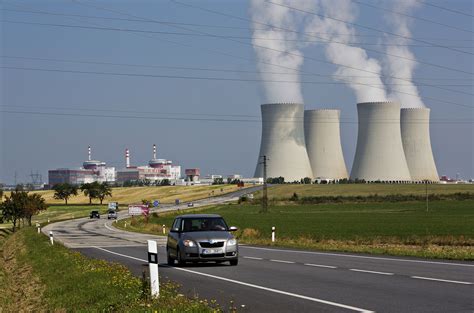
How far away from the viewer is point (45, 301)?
49.2 feet

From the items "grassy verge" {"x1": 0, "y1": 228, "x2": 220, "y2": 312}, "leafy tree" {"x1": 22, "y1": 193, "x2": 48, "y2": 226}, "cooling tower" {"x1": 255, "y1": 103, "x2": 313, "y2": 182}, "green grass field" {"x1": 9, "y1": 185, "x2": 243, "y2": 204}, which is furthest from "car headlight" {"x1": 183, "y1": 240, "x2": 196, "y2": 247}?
"green grass field" {"x1": 9, "y1": 185, "x2": 243, "y2": 204}

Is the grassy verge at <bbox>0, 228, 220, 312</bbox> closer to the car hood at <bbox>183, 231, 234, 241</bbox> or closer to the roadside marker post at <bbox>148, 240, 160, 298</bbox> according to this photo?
the roadside marker post at <bbox>148, 240, 160, 298</bbox>

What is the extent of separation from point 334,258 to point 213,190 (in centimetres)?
14443

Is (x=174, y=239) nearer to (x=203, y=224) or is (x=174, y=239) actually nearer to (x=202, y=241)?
(x=203, y=224)

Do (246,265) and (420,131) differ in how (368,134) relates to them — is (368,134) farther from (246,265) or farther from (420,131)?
(246,265)

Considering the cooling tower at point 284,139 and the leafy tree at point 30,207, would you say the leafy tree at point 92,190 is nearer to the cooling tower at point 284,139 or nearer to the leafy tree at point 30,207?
the cooling tower at point 284,139

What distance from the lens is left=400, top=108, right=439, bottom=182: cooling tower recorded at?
107 metres

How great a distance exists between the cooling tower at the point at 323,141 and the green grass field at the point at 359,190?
1353cm

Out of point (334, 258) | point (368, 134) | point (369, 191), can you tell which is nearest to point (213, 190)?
point (369, 191)

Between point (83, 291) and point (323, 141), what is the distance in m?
98.3

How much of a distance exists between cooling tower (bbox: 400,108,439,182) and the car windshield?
86.6 m

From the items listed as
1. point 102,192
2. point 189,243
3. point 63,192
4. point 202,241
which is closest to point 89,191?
point 102,192

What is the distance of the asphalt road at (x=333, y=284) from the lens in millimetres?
12898

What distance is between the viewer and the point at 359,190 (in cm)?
13312
